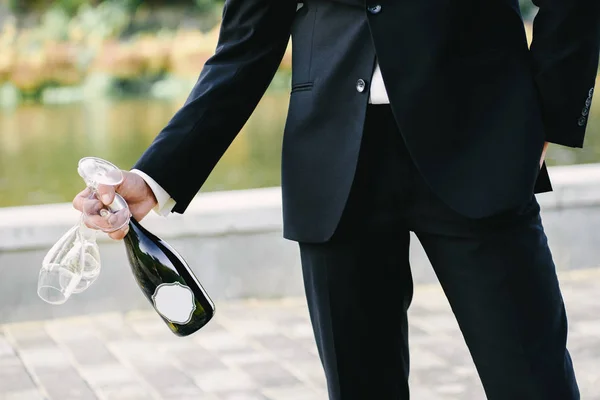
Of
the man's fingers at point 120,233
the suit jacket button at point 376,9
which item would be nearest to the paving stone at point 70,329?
the man's fingers at point 120,233

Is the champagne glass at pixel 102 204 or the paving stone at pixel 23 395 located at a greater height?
the champagne glass at pixel 102 204

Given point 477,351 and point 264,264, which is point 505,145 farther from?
point 264,264

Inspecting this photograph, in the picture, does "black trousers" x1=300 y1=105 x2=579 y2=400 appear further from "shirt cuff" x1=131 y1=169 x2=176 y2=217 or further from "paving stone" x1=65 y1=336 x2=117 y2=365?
"paving stone" x1=65 y1=336 x2=117 y2=365

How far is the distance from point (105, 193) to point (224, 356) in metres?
2.11

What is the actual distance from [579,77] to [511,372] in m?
0.50

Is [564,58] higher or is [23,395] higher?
[564,58]

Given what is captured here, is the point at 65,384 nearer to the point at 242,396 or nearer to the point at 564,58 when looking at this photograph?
the point at 242,396

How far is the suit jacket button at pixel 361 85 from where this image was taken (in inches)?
66.7

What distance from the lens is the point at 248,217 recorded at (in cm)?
420

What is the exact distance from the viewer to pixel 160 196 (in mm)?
1820

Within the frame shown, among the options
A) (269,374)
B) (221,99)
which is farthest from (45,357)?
(221,99)

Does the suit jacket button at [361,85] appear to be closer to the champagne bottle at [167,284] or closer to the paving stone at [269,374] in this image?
the champagne bottle at [167,284]

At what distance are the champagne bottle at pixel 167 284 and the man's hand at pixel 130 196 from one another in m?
0.03

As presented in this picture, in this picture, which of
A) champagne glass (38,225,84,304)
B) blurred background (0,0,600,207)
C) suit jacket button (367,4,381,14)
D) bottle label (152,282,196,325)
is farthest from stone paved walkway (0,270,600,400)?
blurred background (0,0,600,207)
